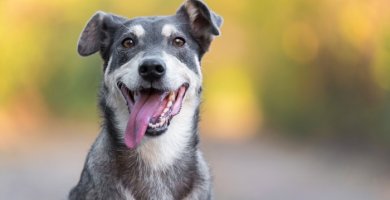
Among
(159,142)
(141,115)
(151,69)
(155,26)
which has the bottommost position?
(159,142)

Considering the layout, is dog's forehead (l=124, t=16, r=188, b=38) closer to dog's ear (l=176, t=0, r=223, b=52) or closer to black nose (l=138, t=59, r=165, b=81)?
dog's ear (l=176, t=0, r=223, b=52)

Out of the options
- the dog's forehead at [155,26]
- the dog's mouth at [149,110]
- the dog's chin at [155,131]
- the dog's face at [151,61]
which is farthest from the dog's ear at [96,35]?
the dog's chin at [155,131]

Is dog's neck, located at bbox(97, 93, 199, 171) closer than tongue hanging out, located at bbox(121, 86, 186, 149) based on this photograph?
No

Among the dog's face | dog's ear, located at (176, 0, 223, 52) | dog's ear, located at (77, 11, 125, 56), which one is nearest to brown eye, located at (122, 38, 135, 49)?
the dog's face

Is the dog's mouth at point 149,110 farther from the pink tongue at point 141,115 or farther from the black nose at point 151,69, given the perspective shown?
the black nose at point 151,69

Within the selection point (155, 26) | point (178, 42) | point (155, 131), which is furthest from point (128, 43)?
point (155, 131)

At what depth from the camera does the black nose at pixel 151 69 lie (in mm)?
5715

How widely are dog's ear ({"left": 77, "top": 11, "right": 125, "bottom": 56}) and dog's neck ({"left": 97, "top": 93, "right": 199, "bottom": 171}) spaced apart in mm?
458

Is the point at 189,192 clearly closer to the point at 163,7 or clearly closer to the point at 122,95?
the point at 122,95

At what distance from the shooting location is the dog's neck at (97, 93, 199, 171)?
6094mm

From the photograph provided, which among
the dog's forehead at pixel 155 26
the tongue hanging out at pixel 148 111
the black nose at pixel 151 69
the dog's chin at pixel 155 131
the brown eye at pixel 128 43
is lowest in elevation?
the dog's chin at pixel 155 131

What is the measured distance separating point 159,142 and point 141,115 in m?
0.43

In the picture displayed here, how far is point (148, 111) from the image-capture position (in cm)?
579

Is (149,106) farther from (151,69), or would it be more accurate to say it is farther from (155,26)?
(155,26)
